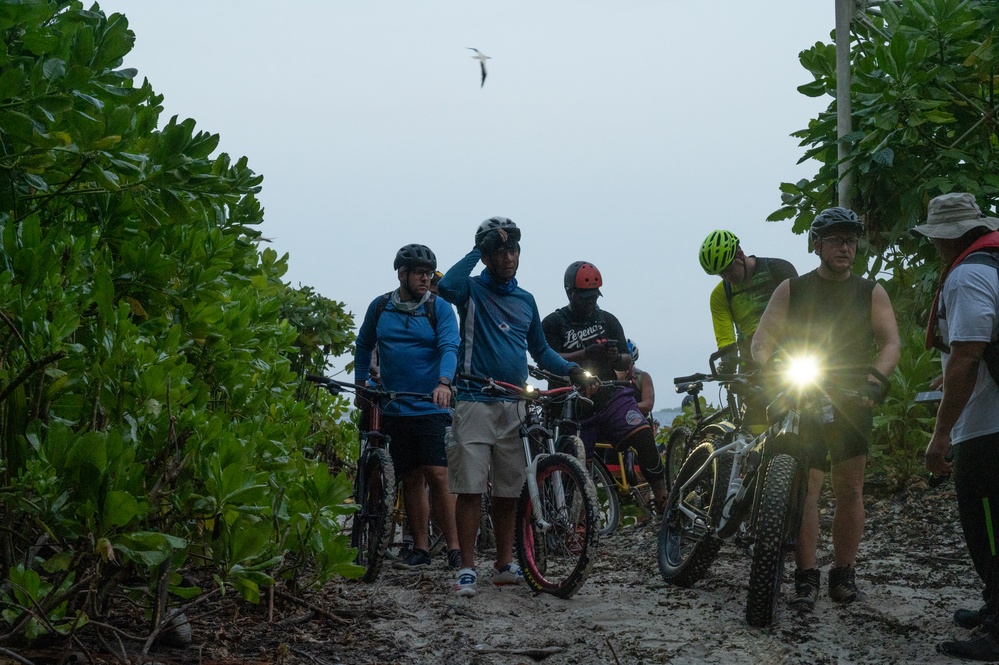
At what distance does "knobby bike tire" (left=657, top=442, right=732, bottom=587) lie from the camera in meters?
5.89

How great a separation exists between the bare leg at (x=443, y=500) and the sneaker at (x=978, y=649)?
3400 millimetres

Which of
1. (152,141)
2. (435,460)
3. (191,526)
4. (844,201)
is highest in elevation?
(844,201)

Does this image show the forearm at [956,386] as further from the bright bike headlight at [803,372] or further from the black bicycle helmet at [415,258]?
the black bicycle helmet at [415,258]

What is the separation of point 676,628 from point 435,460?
7.77 feet

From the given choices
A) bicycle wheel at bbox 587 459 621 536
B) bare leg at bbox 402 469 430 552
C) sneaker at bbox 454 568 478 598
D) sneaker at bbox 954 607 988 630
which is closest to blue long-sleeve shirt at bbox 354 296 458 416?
bare leg at bbox 402 469 430 552

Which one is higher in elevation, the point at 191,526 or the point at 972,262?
the point at 972,262

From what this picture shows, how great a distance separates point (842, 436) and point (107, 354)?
3.83 m

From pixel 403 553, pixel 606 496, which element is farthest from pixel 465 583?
pixel 606 496

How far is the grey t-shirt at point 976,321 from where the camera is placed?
14.3 feet

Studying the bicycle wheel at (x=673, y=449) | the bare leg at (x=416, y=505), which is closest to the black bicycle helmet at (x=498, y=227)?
the bare leg at (x=416, y=505)

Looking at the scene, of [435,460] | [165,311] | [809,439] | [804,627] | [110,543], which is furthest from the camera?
[435,460]

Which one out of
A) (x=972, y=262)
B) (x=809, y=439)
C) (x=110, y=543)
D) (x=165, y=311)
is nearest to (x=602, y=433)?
(x=809, y=439)

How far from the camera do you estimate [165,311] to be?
403 cm

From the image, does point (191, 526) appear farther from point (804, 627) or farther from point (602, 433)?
point (602, 433)
